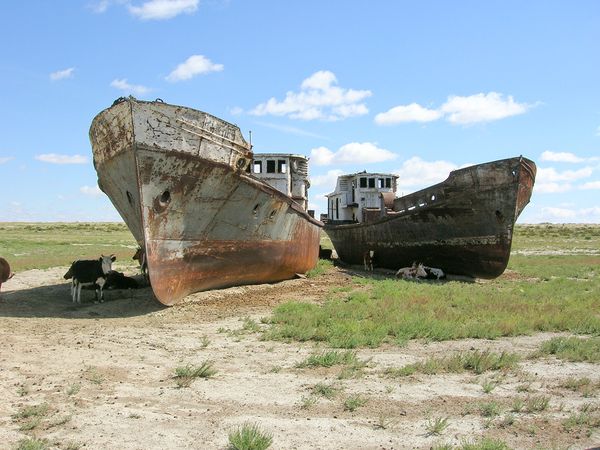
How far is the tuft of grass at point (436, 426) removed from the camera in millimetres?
4383

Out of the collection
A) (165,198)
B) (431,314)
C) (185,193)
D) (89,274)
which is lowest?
(431,314)

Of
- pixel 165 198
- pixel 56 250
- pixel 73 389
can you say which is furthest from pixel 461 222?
pixel 56 250

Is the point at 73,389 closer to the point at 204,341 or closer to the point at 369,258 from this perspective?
the point at 204,341

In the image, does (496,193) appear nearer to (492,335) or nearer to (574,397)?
(492,335)

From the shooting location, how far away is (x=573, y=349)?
6.95 metres

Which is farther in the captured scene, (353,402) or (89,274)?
(89,274)

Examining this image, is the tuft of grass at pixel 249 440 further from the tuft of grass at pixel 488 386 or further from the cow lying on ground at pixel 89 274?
the cow lying on ground at pixel 89 274

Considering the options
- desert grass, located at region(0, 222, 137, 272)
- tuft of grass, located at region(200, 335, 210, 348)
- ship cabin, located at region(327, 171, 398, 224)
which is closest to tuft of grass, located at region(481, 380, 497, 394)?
tuft of grass, located at region(200, 335, 210, 348)

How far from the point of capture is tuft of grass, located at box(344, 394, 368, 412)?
487 centimetres

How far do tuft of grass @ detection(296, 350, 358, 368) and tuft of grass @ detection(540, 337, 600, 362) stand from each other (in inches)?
95.9

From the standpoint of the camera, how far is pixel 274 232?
1362 cm

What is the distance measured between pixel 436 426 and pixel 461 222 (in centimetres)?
1250

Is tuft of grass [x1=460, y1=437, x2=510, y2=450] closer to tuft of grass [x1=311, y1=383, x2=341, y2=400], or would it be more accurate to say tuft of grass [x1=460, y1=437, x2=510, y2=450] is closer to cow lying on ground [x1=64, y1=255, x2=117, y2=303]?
tuft of grass [x1=311, y1=383, x2=341, y2=400]

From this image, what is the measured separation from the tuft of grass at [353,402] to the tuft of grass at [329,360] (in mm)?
1149
